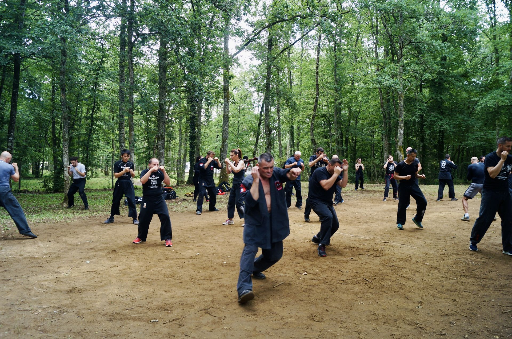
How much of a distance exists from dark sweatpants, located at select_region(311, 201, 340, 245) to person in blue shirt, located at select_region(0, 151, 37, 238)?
7.29m

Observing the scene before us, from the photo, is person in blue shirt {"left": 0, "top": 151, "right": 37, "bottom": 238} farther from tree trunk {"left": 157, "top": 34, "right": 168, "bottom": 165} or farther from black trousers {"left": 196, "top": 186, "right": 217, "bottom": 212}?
tree trunk {"left": 157, "top": 34, "right": 168, "bottom": 165}

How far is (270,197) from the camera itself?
15.9 ft

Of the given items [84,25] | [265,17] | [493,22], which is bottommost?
[84,25]

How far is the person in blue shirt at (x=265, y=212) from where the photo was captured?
15.3ft

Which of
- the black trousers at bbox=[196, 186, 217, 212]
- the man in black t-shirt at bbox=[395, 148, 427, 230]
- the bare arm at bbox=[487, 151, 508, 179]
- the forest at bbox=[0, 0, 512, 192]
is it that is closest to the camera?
the bare arm at bbox=[487, 151, 508, 179]

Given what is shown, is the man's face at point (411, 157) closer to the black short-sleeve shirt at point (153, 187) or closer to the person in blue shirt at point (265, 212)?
the person in blue shirt at point (265, 212)

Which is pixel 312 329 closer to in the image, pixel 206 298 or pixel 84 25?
pixel 206 298

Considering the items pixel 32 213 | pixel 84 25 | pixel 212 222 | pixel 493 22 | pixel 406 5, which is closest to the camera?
pixel 212 222

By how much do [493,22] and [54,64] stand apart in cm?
3209

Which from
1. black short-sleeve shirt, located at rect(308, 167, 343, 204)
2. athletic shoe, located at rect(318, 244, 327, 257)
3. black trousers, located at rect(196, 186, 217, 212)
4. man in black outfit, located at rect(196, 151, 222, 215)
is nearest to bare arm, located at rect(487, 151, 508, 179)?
black short-sleeve shirt, located at rect(308, 167, 343, 204)

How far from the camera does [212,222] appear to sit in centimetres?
1064

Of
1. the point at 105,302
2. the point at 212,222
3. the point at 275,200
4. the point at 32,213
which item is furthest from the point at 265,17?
the point at 105,302

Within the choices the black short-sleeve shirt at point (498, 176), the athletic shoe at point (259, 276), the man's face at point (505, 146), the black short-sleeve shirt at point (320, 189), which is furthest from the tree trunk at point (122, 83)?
the man's face at point (505, 146)

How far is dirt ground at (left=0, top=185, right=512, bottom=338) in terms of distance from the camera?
12.2 feet
